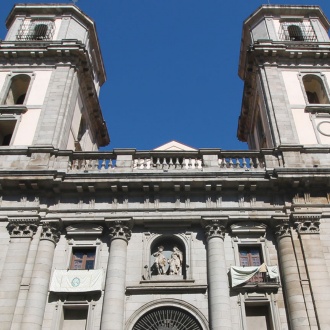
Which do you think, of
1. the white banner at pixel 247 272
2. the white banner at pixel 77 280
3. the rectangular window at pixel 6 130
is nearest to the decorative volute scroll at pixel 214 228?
the white banner at pixel 247 272

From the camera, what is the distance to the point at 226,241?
63.6 feet

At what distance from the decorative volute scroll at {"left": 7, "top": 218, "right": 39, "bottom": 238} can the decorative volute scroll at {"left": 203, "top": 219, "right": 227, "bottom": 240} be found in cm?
709

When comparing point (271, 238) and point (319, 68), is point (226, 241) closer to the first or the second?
point (271, 238)

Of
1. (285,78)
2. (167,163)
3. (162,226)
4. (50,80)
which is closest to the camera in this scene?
(162,226)

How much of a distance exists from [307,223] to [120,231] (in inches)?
306

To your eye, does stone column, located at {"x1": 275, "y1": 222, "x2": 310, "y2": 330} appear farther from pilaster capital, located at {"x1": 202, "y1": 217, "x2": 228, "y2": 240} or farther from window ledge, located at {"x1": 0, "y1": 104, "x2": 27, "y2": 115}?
window ledge, located at {"x1": 0, "y1": 104, "x2": 27, "y2": 115}

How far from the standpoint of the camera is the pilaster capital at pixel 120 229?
19203 mm

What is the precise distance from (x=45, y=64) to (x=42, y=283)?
559 inches

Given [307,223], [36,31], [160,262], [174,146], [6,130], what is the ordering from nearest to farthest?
[160,262] < [307,223] < [6,130] < [36,31] < [174,146]

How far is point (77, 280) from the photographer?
59.4ft

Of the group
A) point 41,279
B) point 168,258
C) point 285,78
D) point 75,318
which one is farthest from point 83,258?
point 285,78

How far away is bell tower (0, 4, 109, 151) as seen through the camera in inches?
946

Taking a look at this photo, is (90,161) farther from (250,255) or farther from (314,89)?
(314,89)

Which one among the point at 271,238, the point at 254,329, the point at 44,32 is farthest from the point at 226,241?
the point at 44,32
